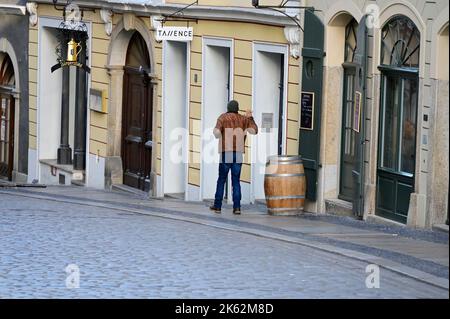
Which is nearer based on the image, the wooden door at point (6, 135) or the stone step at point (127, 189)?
the stone step at point (127, 189)

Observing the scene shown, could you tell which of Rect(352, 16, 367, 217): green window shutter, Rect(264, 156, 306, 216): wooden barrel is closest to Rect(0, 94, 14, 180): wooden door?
Rect(264, 156, 306, 216): wooden barrel

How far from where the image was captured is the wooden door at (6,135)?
113 feet

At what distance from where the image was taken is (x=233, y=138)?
21.4m

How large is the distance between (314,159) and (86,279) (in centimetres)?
874

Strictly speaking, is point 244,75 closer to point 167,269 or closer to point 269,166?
point 269,166

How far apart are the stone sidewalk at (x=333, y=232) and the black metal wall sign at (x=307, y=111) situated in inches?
61.0

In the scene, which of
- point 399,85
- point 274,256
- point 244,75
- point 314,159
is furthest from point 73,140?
point 274,256

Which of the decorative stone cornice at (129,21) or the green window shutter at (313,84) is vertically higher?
the decorative stone cornice at (129,21)

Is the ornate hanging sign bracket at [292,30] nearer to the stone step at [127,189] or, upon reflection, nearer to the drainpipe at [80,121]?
the stone step at [127,189]

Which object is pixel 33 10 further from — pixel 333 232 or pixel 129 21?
pixel 333 232

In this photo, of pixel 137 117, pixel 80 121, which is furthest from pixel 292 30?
pixel 80 121

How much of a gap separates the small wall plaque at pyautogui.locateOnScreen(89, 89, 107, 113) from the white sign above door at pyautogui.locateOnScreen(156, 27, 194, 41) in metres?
4.27

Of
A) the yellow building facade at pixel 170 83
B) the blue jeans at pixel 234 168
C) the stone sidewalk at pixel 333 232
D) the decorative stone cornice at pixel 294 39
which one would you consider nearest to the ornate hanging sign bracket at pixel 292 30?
the decorative stone cornice at pixel 294 39

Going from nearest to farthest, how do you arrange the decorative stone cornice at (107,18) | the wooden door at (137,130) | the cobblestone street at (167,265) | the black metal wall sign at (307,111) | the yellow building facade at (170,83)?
the cobblestone street at (167,265) → the black metal wall sign at (307,111) → the yellow building facade at (170,83) → the wooden door at (137,130) → the decorative stone cornice at (107,18)
